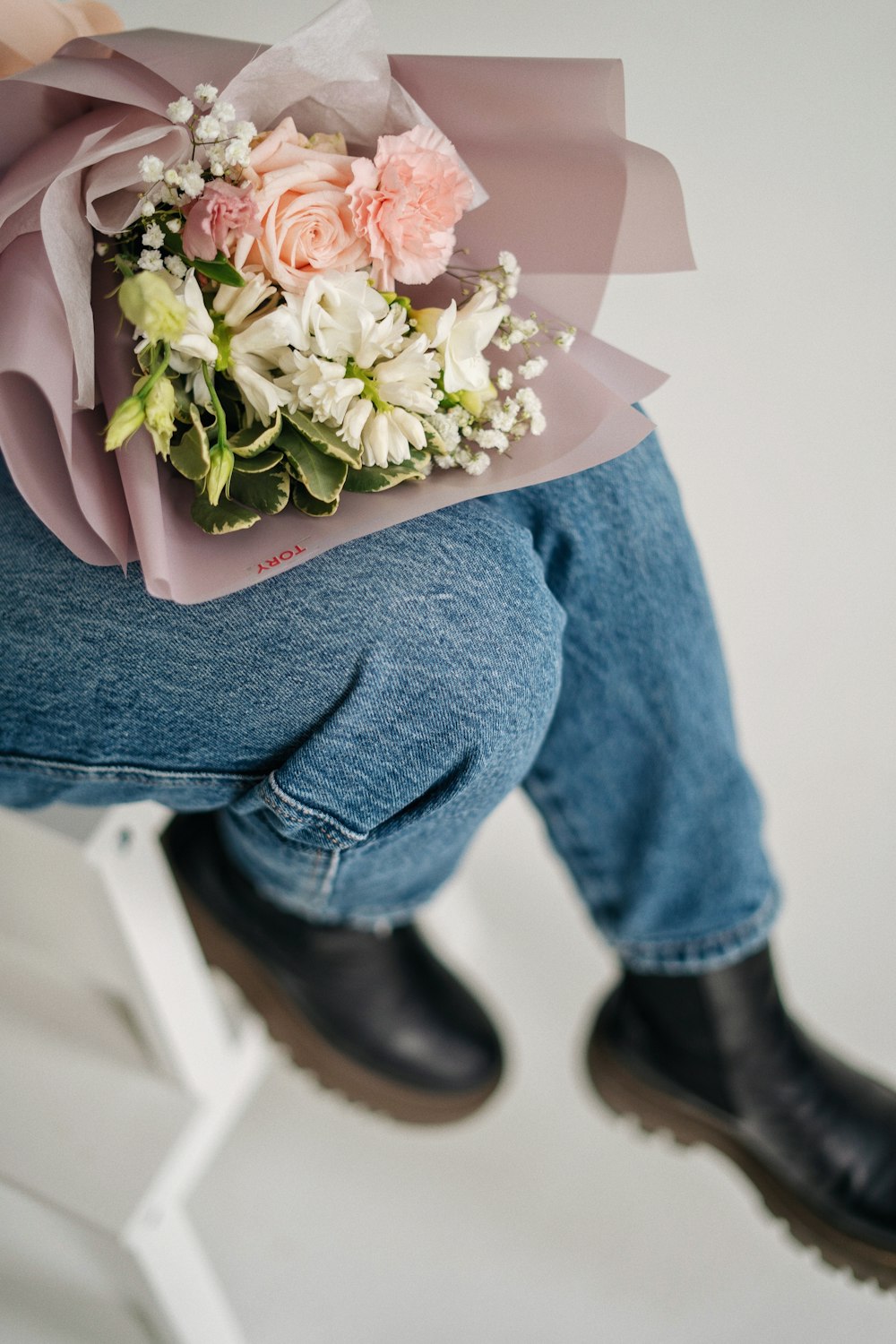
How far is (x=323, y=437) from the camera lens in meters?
0.42

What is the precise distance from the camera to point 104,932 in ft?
2.32

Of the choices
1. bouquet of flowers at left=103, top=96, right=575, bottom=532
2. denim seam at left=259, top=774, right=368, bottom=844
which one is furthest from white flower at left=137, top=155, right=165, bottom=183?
denim seam at left=259, top=774, right=368, bottom=844

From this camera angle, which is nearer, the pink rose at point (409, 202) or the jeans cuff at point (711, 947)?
the pink rose at point (409, 202)

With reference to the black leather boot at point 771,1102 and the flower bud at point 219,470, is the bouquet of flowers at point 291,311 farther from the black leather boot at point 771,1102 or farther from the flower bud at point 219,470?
the black leather boot at point 771,1102

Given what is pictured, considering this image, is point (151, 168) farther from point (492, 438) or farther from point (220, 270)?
point (492, 438)

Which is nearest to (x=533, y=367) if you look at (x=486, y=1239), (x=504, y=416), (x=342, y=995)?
(x=504, y=416)

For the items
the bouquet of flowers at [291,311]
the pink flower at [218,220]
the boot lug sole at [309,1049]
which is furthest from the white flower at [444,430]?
the boot lug sole at [309,1049]

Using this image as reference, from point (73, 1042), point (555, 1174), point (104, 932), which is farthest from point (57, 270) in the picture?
point (555, 1174)

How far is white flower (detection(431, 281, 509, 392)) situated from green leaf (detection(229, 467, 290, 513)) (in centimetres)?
8

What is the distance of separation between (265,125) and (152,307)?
153 mm

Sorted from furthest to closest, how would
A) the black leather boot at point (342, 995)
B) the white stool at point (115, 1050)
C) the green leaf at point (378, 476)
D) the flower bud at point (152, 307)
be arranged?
the black leather boot at point (342, 995), the white stool at point (115, 1050), the green leaf at point (378, 476), the flower bud at point (152, 307)

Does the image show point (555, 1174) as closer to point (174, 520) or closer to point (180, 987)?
Answer: point (180, 987)

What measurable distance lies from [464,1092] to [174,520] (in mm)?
600

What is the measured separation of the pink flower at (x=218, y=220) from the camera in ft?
1.32
